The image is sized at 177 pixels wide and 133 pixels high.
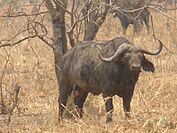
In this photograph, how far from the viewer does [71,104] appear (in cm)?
675

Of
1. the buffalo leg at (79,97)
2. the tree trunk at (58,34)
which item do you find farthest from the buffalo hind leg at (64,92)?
the tree trunk at (58,34)

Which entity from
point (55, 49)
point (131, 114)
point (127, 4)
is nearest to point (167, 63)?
point (55, 49)

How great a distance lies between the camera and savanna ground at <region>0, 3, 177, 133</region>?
15.8 feet

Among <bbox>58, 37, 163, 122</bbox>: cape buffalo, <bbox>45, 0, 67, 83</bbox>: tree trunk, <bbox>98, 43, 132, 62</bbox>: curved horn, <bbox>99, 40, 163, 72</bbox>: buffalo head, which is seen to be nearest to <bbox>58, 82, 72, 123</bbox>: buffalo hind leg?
<bbox>58, 37, 163, 122</bbox>: cape buffalo

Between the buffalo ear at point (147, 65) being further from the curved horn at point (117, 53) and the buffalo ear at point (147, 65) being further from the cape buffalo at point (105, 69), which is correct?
the curved horn at point (117, 53)

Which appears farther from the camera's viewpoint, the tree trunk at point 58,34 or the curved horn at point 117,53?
Answer: the tree trunk at point 58,34

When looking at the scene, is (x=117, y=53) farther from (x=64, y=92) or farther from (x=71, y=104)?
(x=71, y=104)

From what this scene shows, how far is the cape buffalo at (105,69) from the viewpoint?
5.38 metres

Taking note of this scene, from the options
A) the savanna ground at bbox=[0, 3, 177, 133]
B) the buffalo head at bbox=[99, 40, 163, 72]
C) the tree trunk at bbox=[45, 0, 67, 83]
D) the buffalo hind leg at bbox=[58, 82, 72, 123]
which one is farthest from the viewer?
the tree trunk at bbox=[45, 0, 67, 83]

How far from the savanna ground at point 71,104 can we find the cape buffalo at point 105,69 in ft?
0.71

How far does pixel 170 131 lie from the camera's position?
464 cm

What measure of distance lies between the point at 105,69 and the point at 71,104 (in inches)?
50.9

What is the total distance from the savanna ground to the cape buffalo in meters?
0.22

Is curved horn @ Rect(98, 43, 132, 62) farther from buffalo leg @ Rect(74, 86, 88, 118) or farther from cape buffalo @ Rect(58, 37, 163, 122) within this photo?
buffalo leg @ Rect(74, 86, 88, 118)
